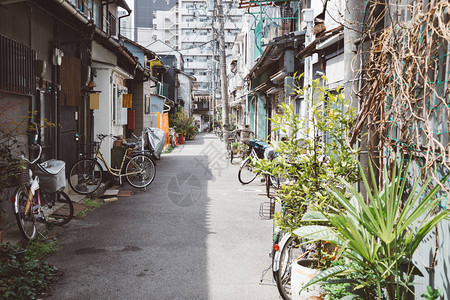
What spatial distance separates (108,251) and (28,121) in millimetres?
3134

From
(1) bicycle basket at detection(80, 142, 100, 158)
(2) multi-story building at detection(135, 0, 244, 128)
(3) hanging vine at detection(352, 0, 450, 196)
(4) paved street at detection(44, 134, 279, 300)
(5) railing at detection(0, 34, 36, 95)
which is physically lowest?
(4) paved street at detection(44, 134, 279, 300)

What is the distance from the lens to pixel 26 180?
297 inches

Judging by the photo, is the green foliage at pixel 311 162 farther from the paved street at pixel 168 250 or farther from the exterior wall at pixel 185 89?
the exterior wall at pixel 185 89

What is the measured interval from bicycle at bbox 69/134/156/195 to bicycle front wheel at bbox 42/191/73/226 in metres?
1.78

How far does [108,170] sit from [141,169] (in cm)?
95

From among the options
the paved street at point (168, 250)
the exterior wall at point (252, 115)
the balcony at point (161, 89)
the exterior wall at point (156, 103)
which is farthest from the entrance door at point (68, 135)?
the balcony at point (161, 89)

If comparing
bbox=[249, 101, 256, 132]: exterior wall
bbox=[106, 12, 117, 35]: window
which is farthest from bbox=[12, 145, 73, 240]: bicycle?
bbox=[249, 101, 256, 132]: exterior wall

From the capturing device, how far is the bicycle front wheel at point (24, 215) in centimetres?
646

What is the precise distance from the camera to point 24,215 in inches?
263

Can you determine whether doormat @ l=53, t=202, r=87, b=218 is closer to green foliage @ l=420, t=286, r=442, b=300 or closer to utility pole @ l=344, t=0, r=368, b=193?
utility pole @ l=344, t=0, r=368, b=193

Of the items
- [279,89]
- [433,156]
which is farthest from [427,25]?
[279,89]

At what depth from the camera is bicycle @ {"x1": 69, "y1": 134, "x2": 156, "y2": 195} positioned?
10836 millimetres

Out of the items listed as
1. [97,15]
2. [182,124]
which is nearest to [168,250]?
[97,15]

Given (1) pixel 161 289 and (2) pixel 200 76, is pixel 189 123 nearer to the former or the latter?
(1) pixel 161 289
